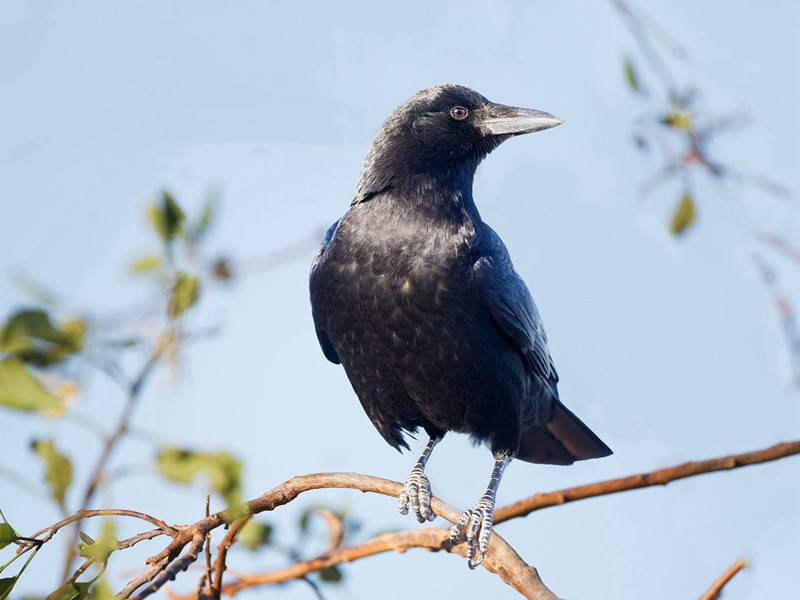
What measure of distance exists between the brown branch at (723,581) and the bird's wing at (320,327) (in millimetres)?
2389

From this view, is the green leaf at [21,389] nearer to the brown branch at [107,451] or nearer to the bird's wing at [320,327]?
the brown branch at [107,451]

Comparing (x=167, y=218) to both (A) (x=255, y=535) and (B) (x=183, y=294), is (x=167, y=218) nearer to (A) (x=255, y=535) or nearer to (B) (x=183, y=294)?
(B) (x=183, y=294)

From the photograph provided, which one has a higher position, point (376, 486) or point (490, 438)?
point (490, 438)

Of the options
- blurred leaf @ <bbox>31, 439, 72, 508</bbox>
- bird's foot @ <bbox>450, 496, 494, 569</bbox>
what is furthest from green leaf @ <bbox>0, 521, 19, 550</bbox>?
bird's foot @ <bbox>450, 496, 494, 569</bbox>

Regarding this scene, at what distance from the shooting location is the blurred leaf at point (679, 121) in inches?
164

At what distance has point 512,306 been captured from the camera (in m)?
4.15

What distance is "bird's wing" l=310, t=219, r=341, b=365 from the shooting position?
4.21 meters

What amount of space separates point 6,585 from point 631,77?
311 cm

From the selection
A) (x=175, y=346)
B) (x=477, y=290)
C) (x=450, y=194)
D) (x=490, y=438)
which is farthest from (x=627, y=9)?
(x=175, y=346)

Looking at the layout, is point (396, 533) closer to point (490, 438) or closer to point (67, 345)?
point (490, 438)

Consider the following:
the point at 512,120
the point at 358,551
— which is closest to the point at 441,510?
the point at 358,551

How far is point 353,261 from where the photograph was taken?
3.98m

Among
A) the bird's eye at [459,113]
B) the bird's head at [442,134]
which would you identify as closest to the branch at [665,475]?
the bird's head at [442,134]

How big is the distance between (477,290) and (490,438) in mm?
711
